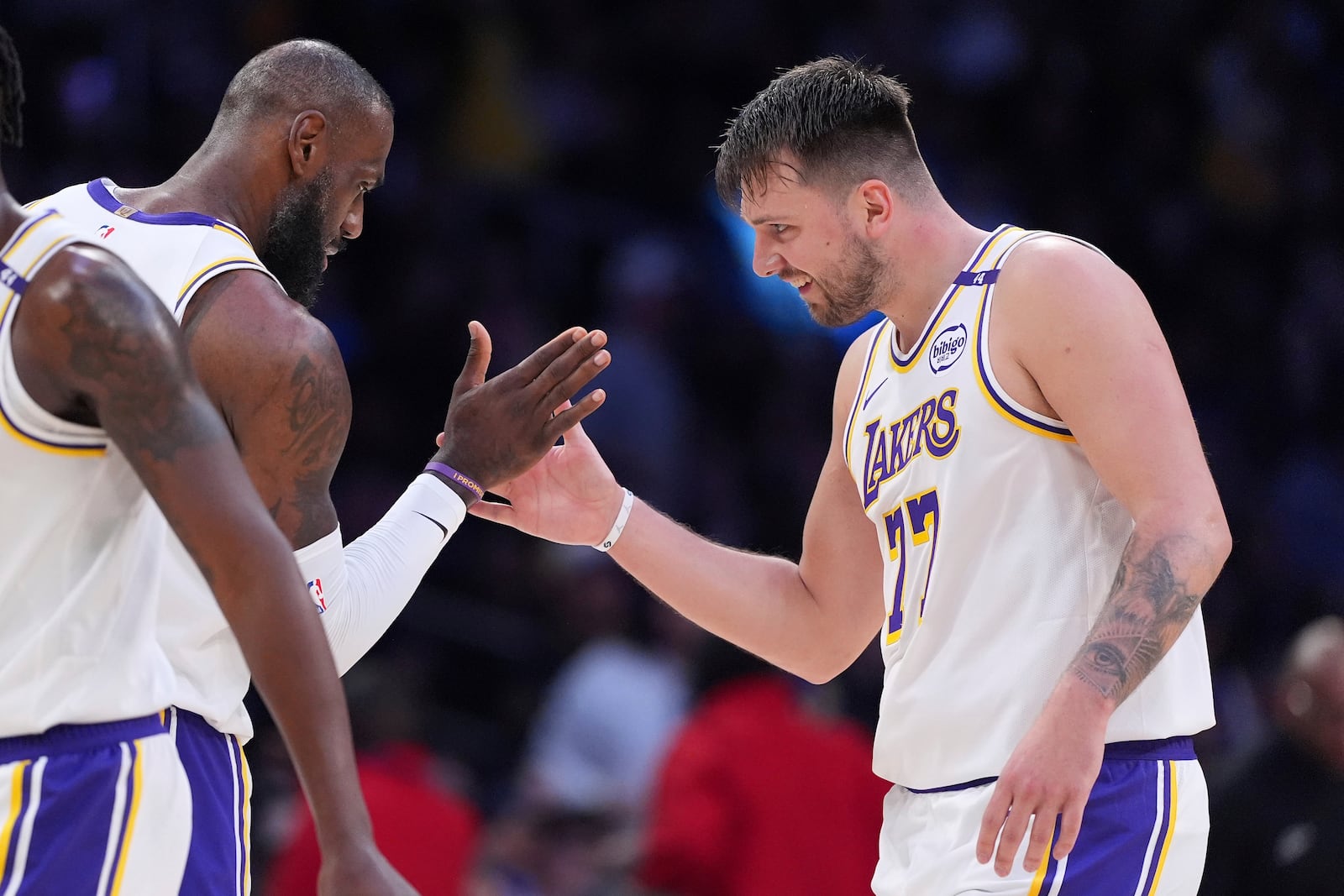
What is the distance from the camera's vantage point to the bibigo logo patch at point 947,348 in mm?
3600

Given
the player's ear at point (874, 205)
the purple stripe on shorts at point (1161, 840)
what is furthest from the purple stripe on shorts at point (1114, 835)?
the player's ear at point (874, 205)

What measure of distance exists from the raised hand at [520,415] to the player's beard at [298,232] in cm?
47

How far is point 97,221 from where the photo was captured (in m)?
3.23

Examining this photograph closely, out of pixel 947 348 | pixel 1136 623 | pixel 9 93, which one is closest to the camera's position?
pixel 9 93

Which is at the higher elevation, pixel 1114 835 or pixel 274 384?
pixel 274 384

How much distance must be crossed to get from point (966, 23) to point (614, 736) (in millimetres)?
6285

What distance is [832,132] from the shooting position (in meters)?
3.96

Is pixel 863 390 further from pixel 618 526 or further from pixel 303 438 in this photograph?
pixel 303 438

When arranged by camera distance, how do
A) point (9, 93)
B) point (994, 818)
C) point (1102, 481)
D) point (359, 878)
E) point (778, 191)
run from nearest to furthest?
point (359, 878)
point (9, 93)
point (994, 818)
point (1102, 481)
point (778, 191)

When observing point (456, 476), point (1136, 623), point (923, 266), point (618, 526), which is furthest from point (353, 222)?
point (1136, 623)

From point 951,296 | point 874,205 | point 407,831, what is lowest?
point 407,831

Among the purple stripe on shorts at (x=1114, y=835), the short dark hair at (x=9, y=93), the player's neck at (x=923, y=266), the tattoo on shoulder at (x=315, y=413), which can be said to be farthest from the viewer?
the player's neck at (x=923, y=266)

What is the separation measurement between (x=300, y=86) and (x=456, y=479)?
100cm

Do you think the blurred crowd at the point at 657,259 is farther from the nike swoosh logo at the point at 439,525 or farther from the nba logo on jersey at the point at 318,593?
the nba logo on jersey at the point at 318,593
